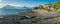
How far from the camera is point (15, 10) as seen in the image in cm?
200

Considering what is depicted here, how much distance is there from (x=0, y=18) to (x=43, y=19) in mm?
559

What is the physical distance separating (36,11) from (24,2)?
0.65 ft

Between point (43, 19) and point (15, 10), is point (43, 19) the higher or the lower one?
the lower one

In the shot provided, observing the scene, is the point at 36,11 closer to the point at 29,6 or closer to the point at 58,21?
the point at 29,6

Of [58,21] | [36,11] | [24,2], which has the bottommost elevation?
[58,21]

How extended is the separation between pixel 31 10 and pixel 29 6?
0.06 m

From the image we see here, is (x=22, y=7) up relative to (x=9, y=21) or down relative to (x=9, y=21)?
up

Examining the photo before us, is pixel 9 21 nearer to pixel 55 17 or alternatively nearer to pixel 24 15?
pixel 24 15

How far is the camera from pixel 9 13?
1997mm

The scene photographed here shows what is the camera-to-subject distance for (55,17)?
2.05 metres

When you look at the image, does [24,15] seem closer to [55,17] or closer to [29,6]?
[29,6]

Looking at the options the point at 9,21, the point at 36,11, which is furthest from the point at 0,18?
the point at 36,11

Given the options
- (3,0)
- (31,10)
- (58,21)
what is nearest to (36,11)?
(31,10)

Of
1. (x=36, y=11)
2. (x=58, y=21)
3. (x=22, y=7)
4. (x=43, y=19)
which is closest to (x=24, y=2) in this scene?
(x=22, y=7)
